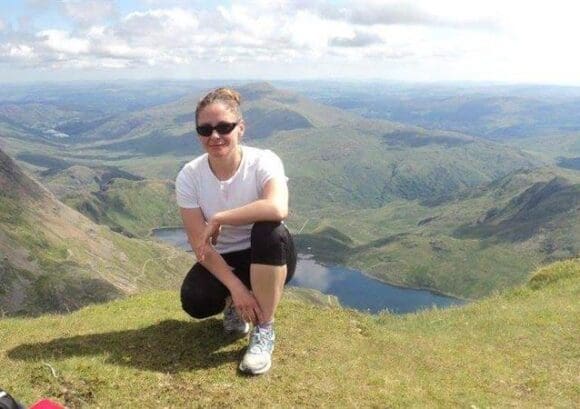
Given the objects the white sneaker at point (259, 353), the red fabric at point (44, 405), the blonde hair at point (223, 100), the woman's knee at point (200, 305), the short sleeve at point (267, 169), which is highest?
the blonde hair at point (223, 100)

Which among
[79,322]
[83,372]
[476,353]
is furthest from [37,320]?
[476,353]

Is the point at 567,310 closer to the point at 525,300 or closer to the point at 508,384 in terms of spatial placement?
the point at 525,300

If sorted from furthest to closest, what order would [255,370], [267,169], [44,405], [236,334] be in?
1. [236,334]
2. [255,370]
3. [267,169]
4. [44,405]

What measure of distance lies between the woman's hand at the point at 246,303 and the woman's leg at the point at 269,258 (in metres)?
0.16

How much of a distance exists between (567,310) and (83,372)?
17.1 metres

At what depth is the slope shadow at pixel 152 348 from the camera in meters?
12.1

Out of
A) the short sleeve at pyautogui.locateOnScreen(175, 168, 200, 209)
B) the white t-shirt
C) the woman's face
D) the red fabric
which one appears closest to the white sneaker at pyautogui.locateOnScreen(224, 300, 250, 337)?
the white t-shirt

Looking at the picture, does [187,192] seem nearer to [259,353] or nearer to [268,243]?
[268,243]

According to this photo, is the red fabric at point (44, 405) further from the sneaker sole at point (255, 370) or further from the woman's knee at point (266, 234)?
the sneaker sole at point (255, 370)

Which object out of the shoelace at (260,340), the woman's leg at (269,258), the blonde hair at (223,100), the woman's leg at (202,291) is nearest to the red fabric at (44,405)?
the woman's leg at (269,258)

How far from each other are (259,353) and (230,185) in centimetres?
375

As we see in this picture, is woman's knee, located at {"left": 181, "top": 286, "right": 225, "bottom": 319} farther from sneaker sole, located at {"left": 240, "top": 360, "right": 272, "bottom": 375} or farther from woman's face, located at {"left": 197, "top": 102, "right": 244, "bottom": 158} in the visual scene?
woman's face, located at {"left": 197, "top": 102, "right": 244, "bottom": 158}

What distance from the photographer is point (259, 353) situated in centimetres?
1193

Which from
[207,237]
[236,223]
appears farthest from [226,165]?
[207,237]
